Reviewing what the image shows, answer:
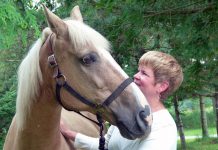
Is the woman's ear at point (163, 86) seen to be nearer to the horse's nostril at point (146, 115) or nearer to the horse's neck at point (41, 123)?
the horse's nostril at point (146, 115)

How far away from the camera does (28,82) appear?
8.62 feet

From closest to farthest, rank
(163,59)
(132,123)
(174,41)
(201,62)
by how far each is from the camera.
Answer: (132,123)
(163,59)
(201,62)
(174,41)

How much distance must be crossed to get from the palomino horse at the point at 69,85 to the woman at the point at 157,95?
0.08 metres

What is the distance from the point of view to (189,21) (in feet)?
14.2

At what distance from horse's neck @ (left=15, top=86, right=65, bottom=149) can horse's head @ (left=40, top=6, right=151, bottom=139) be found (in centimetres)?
12

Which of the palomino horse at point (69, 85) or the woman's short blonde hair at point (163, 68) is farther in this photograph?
the woman's short blonde hair at point (163, 68)

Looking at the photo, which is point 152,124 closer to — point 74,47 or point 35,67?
point 74,47

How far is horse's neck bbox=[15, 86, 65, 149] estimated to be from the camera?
2.67 meters

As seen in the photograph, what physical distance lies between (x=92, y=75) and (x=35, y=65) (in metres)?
0.41

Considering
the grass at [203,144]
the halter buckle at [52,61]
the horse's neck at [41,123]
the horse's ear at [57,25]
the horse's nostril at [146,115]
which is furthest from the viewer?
the grass at [203,144]

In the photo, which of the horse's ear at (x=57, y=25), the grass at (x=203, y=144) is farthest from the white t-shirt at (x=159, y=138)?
the grass at (x=203, y=144)

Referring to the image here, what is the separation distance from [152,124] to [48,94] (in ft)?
2.37

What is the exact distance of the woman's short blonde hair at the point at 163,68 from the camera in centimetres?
252

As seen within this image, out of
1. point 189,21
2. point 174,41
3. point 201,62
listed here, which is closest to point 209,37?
point 189,21
